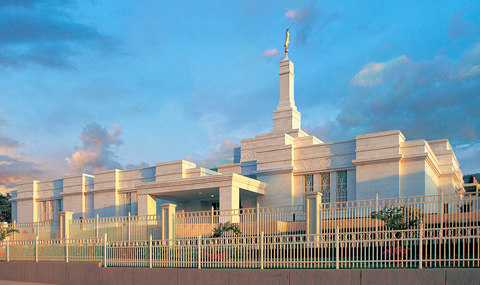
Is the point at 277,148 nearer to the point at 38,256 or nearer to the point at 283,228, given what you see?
the point at 283,228

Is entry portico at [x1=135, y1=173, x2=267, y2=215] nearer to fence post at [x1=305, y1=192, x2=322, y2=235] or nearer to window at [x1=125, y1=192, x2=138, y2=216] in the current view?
window at [x1=125, y1=192, x2=138, y2=216]

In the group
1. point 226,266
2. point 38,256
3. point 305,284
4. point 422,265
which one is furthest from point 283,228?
point 38,256

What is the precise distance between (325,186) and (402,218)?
9879 millimetres

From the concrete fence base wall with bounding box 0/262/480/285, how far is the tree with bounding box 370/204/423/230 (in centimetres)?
413

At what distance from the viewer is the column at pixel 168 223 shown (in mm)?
22406

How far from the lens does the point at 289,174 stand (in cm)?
2758

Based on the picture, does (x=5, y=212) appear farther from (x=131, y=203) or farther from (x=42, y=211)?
(x=131, y=203)

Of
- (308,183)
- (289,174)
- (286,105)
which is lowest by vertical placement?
(308,183)

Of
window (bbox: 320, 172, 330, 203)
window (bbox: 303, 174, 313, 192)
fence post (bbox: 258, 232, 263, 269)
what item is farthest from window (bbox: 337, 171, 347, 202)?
fence post (bbox: 258, 232, 263, 269)

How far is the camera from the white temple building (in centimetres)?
2434

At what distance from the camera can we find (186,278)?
1638 centimetres

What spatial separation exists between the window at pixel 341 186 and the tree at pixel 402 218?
343 inches

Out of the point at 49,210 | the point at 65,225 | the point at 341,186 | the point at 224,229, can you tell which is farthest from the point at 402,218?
the point at 49,210

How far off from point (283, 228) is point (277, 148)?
7.74 metres
